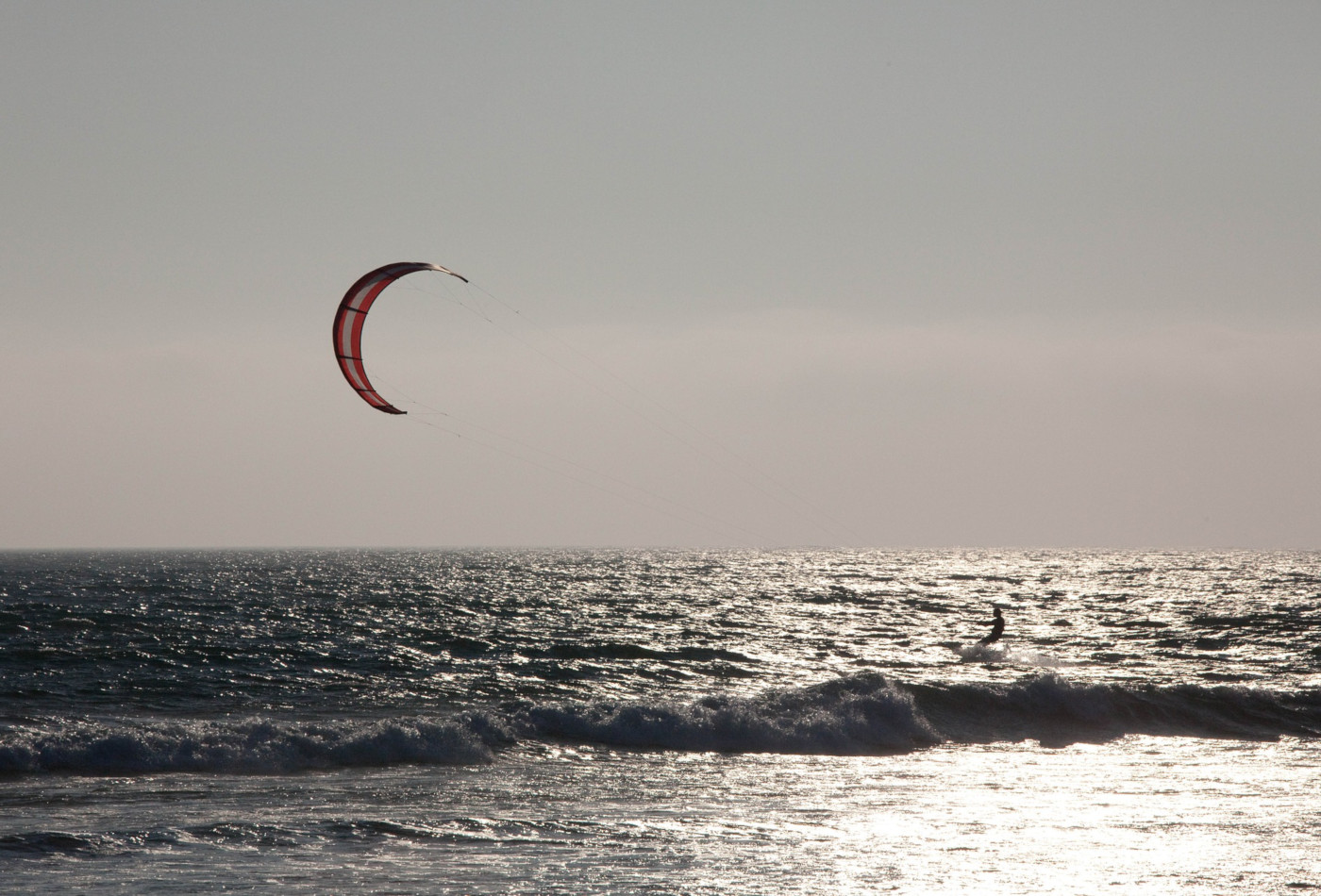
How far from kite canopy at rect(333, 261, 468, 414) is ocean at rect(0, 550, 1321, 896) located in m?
5.73

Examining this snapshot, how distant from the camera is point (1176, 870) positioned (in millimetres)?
9234

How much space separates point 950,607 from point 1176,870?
38.8m

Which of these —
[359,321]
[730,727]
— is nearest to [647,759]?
[730,727]

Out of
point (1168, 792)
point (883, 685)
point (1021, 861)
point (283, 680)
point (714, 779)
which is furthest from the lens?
point (283, 680)

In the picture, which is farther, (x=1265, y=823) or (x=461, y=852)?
(x=1265, y=823)

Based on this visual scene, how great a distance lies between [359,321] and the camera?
19703 millimetres

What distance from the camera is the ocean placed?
925cm

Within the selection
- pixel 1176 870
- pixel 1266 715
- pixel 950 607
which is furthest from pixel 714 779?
pixel 950 607

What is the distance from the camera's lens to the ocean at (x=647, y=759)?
925 cm

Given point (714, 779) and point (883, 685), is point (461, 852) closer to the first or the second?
point (714, 779)

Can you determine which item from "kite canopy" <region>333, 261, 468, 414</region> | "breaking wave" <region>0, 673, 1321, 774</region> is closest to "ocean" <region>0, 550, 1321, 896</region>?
"breaking wave" <region>0, 673, 1321, 774</region>

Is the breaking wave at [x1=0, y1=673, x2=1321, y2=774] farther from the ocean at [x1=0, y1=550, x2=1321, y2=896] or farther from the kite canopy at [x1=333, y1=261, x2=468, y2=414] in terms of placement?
the kite canopy at [x1=333, y1=261, x2=468, y2=414]

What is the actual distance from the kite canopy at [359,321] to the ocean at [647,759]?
226 inches

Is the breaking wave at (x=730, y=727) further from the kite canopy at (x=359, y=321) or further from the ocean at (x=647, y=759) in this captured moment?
the kite canopy at (x=359, y=321)
